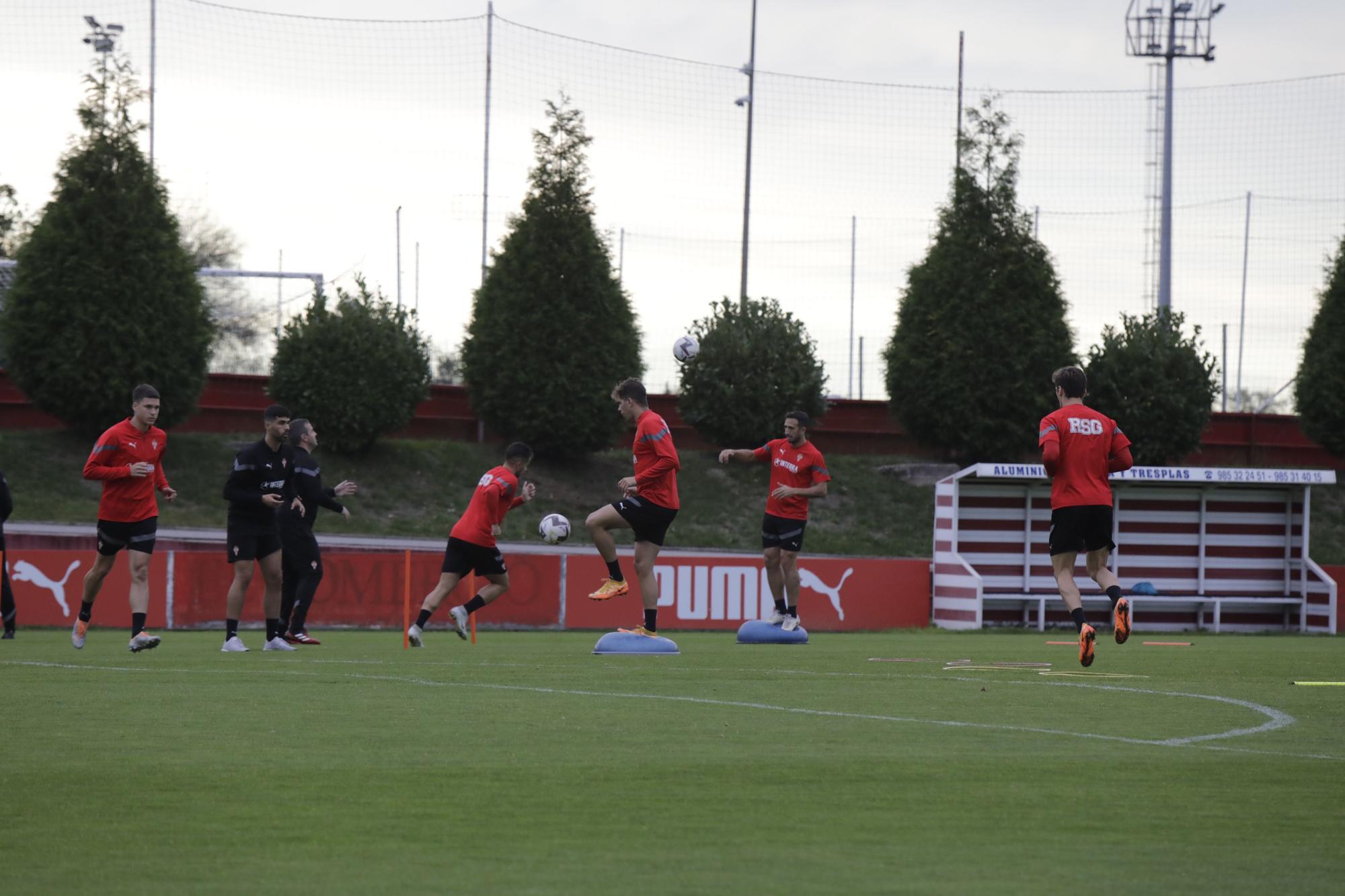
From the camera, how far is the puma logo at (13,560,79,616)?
1906cm

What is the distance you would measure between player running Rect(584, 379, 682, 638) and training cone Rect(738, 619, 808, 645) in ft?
7.67

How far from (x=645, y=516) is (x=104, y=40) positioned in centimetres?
2719

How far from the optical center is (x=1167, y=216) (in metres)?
39.8

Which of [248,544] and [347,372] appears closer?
[248,544]

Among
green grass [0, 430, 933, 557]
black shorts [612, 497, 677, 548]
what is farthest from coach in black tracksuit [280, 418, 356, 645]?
green grass [0, 430, 933, 557]

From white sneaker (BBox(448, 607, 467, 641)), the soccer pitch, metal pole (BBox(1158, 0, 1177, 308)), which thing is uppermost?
metal pole (BBox(1158, 0, 1177, 308))

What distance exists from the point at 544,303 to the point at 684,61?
8.98 meters

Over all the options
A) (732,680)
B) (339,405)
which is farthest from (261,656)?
(339,405)

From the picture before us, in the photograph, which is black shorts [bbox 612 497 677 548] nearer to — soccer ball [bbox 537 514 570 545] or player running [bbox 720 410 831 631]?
soccer ball [bbox 537 514 570 545]

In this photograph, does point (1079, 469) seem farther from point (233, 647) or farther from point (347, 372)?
point (347, 372)

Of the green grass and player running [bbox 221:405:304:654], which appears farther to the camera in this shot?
the green grass

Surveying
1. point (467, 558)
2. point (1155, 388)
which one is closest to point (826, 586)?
point (467, 558)

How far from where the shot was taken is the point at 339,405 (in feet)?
114

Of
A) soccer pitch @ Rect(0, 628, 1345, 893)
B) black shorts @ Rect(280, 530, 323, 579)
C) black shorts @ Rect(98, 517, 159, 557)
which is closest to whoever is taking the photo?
soccer pitch @ Rect(0, 628, 1345, 893)
